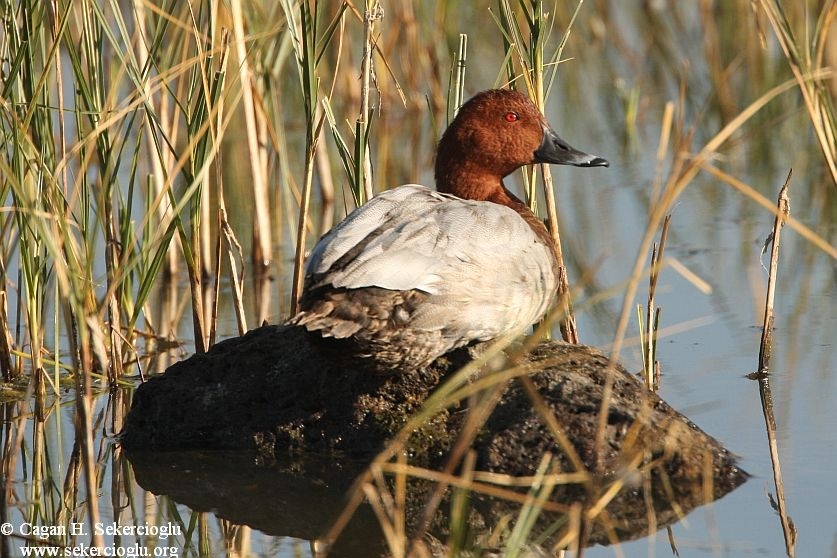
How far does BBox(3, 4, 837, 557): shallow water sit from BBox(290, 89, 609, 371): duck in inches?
12.3

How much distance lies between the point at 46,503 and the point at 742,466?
2293 millimetres

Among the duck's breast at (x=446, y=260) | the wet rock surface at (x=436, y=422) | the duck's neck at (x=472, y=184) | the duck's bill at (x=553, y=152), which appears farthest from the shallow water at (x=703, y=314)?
the duck's neck at (x=472, y=184)

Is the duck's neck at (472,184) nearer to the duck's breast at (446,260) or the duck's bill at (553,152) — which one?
the duck's bill at (553,152)

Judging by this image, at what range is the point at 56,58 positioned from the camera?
14.9ft

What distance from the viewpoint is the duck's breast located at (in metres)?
4.07

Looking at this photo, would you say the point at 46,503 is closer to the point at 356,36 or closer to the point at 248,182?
the point at 248,182

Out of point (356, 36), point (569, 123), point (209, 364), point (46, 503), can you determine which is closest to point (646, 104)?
point (569, 123)

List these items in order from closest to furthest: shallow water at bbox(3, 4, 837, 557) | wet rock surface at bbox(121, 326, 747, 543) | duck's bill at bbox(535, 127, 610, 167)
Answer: shallow water at bbox(3, 4, 837, 557) < wet rock surface at bbox(121, 326, 747, 543) < duck's bill at bbox(535, 127, 610, 167)

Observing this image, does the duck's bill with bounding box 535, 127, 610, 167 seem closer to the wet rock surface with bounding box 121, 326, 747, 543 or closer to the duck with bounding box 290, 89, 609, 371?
the duck with bounding box 290, 89, 609, 371

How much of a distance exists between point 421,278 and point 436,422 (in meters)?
0.56

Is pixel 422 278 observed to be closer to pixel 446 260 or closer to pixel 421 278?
pixel 421 278

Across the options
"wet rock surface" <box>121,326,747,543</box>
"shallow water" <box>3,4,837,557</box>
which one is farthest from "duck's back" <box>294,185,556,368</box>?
"shallow water" <box>3,4,837,557</box>

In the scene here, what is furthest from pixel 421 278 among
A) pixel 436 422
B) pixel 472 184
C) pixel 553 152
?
pixel 553 152

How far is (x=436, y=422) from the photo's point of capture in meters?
4.35
